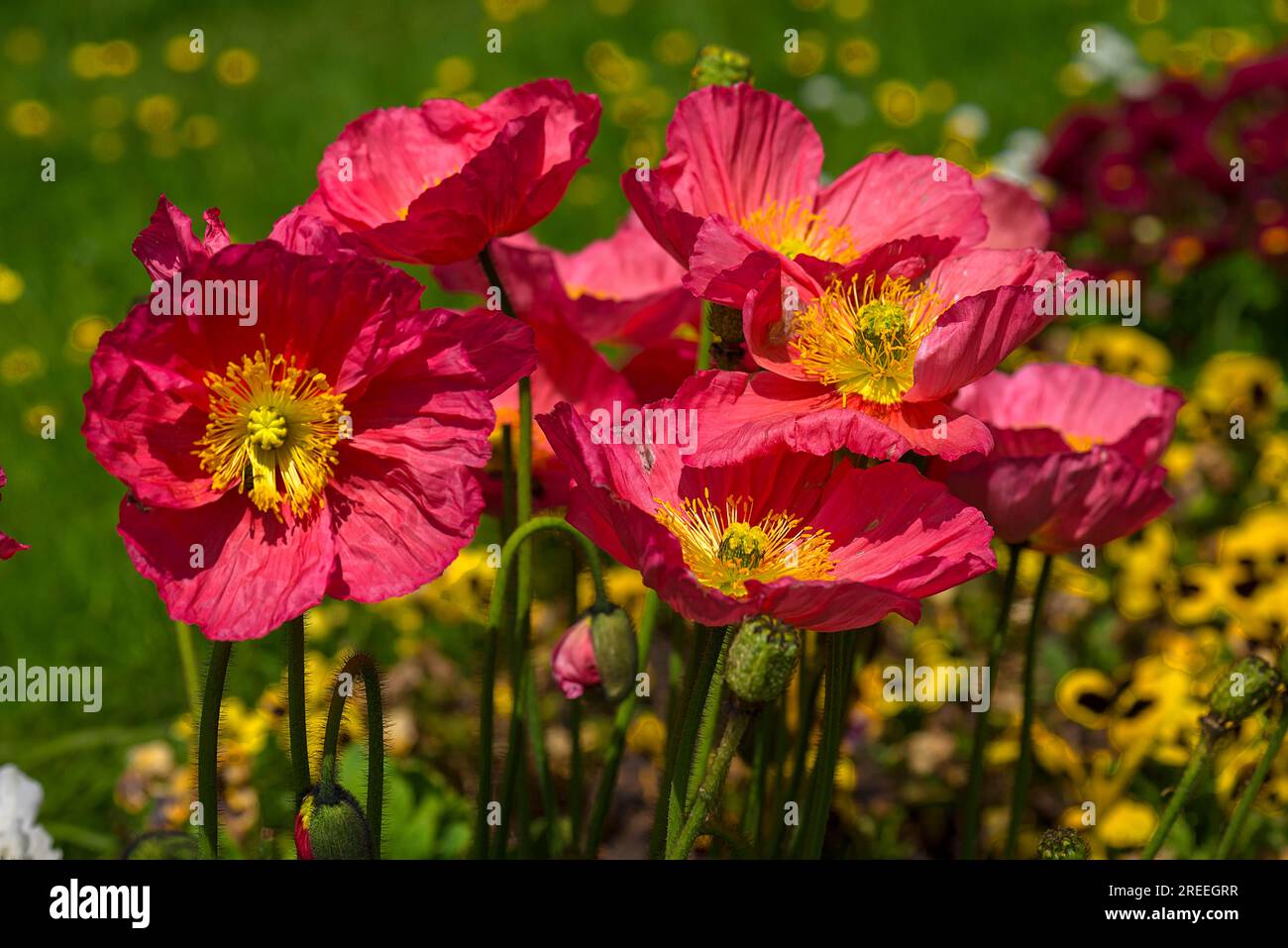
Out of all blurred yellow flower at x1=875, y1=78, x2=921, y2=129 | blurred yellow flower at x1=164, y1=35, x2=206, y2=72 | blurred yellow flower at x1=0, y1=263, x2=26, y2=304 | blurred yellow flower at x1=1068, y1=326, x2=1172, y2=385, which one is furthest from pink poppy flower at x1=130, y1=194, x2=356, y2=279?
blurred yellow flower at x1=164, y1=35, x2=206, y2=72

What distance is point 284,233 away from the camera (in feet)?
3.61

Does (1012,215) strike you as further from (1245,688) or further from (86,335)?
(86,335)

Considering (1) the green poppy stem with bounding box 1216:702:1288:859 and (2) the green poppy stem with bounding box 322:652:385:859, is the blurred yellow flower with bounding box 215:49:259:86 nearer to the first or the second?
(2) the green poppy stem with bounding box 322:652:385:859

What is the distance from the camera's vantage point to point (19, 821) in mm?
1520

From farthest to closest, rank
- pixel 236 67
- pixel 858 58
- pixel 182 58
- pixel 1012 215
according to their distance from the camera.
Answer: pixel 182 58
pixel 236 67
pixel 858 58
pixel 1012 215

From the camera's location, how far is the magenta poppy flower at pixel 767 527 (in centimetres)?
100

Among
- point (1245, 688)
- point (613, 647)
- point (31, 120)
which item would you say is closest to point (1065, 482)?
point (1245, 688)

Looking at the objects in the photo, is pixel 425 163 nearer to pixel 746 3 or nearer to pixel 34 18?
pixel 746 3

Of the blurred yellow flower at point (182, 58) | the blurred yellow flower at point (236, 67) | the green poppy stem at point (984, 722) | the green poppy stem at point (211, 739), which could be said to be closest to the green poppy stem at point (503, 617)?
the green poppy stem at point (211, 739)

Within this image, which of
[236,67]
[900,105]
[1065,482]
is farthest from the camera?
[236,67]

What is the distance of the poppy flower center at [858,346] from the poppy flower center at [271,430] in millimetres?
383

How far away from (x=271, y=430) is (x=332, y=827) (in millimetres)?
300

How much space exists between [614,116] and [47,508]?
2.21m

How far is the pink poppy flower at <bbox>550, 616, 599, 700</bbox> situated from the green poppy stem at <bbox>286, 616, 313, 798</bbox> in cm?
23
